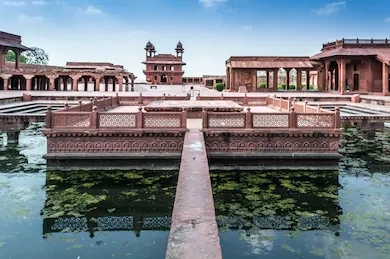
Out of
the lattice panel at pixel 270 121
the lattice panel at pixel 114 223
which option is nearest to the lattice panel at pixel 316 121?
the lattice panel at pixel 270 121

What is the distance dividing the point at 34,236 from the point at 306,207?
4.79 metres

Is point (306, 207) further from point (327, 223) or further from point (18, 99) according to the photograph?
point (18, 99)

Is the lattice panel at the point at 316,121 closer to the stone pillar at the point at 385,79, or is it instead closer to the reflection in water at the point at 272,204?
the reflection in water at the point at 272,204

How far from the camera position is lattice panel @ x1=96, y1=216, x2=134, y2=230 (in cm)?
589

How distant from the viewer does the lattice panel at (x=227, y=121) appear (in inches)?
393

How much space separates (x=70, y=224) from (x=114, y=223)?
28.5 inches

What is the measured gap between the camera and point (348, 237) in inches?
216

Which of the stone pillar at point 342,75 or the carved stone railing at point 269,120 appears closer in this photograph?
the carved stone railing at point 269,120

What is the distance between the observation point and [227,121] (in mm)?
10039

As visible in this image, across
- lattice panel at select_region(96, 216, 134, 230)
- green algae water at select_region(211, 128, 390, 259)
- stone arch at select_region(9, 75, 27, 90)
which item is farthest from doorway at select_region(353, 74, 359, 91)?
stone arch at select_region(9, 75, 27, 90)

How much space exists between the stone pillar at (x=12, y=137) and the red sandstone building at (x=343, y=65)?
2664 centimetres

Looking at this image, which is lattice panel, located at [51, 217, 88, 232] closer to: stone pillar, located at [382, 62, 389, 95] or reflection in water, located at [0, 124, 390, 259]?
reflection in water, located at [0, 124, 390, 259]

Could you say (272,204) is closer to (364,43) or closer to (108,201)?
(108,201)

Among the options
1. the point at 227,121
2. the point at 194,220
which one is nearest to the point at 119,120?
the point at 227,121
